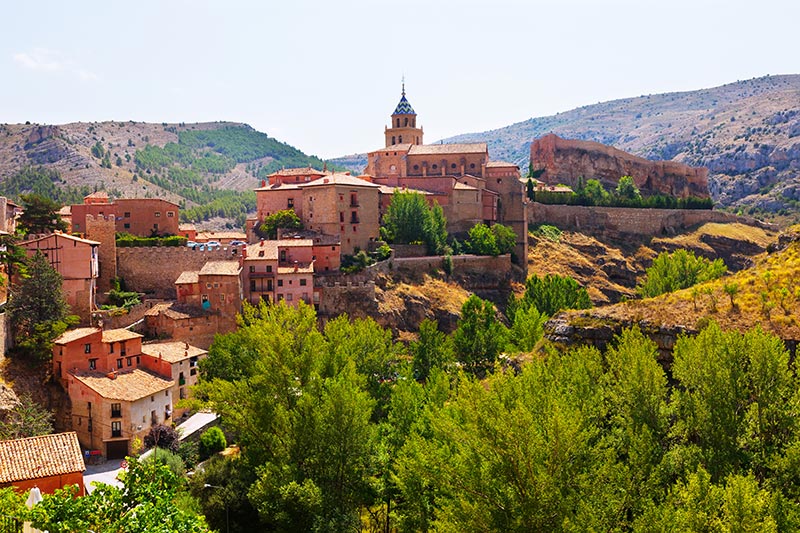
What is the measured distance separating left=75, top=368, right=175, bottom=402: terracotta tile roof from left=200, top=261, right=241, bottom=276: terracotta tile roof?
30.1 feet

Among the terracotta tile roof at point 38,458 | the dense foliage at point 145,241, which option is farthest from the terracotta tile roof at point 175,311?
the terracotta tile roof at point 38,458

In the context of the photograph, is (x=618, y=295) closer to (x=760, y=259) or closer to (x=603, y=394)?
(x=760, y=259)

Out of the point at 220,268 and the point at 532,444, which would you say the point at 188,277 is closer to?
the point at 220,268

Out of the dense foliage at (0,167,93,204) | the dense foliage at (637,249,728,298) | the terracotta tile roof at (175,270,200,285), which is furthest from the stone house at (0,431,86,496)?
the dense foliage at (0,167,93,204)

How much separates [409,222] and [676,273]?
21.2m

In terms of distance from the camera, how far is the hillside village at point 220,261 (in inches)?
1598

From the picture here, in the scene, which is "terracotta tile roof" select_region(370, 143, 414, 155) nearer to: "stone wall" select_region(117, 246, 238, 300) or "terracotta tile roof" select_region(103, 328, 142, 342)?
"stone wall" select_region(117, 246, 238, 300)

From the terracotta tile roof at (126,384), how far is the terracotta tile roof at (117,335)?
1.76m

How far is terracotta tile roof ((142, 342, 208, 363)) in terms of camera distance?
1735 inches

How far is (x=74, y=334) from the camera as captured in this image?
4147 centimetres

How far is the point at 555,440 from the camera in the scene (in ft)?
68.9

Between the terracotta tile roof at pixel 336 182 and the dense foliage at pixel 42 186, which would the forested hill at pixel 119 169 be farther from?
the terracotta tile roof at pixel 336 182

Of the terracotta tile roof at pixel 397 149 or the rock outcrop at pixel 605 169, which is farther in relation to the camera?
the rock outcrop at pixel 605 169

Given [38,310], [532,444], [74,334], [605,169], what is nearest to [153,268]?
[38,310]
